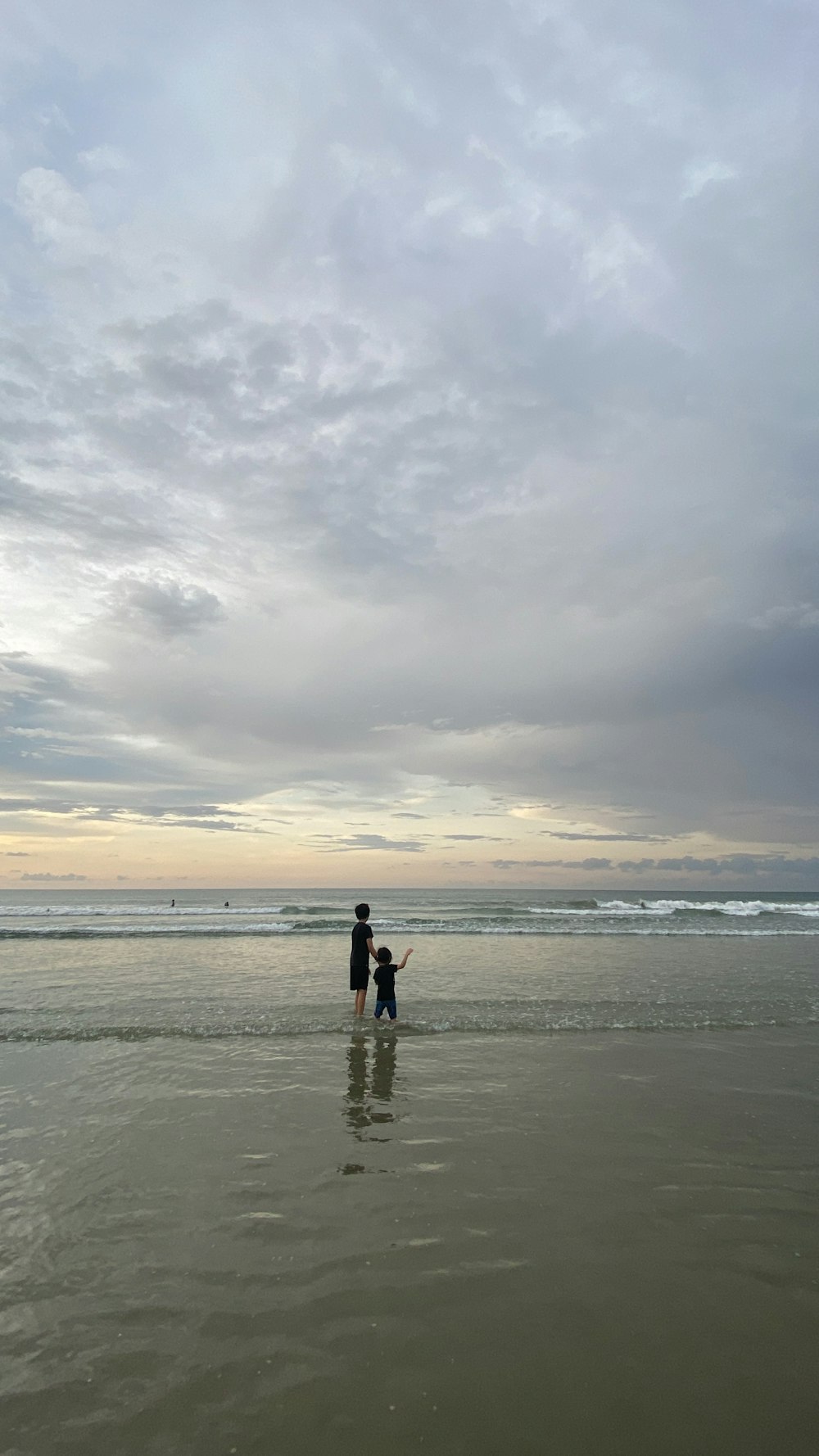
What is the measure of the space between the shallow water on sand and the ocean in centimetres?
2

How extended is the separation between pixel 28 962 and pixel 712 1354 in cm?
2452

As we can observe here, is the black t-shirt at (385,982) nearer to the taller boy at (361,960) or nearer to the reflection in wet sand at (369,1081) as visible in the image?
the taller boy at (361,960)

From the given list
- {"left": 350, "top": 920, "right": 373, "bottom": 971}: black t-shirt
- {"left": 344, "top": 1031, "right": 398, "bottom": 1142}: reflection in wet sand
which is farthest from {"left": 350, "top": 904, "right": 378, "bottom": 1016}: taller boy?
{"left": 344, "top": 1031, "right": 398, "bottom": 1142}: reflection in wet sand

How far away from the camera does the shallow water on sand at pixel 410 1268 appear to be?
372 cm

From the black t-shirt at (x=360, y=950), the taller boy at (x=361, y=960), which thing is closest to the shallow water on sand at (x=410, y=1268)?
the taller boy at (x=361, y=960)

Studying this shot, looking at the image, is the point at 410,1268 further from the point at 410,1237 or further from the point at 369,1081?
the point at 369,1081

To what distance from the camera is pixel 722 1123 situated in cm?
793

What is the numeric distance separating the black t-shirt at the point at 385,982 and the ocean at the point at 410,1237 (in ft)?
2.18

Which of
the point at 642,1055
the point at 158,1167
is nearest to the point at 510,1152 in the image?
the point at 158,1167

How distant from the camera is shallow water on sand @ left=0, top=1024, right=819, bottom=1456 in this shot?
372 cm

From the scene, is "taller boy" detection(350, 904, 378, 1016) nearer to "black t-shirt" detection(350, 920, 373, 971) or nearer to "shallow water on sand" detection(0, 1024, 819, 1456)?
"black t-shirt" detection(350, 920, 373, 971)

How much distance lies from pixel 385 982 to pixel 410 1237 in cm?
809

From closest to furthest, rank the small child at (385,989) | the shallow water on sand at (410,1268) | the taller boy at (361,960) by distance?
the shallow water on sand at (410,1268)
the small child at (385,989)
the taller boy at (361,960)

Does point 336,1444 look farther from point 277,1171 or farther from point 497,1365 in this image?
point 277,1171
